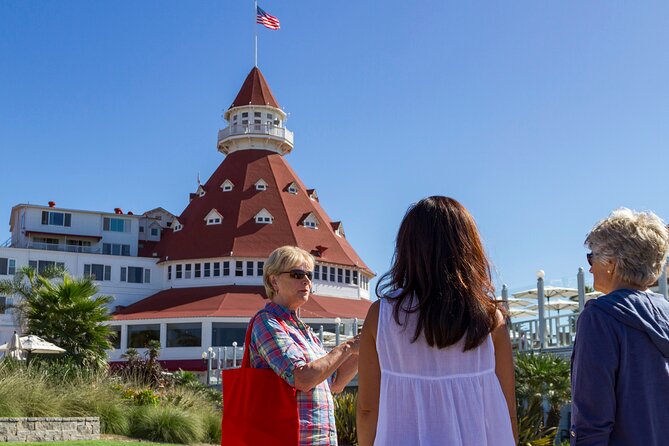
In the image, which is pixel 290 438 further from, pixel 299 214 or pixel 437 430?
pixel 299 214

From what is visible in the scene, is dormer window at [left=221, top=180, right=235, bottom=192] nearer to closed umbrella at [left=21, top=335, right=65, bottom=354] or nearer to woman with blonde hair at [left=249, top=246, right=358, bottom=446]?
closed umbrella at [left=21, top=335, right=65, bottom=354]

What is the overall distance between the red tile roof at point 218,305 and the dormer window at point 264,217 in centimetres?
551

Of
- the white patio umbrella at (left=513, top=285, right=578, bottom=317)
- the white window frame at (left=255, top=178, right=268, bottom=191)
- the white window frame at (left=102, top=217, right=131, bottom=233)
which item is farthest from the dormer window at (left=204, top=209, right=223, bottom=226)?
the white patio umbrella at (left=513, top=285, right=578, bottom=317)

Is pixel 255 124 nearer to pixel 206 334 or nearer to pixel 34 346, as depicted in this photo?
pixel 206 334

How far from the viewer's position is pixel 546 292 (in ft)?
85.6

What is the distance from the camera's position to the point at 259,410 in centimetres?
370

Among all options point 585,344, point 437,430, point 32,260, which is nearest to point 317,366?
point 437,430

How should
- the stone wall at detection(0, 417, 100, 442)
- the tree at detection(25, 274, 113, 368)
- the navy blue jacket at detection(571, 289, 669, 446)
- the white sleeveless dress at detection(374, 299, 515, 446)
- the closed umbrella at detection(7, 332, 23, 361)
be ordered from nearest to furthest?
the white sleeveless dress at detection(374, 299, 515, 446) → the navy blue jacket at detection(571, 289, 669, 446) → the stone wall at detection(0, 417, 100, 442) → the closed umbrella at detection(7, 332, 23, 361) → the tree at detection(25, 274, 113, 368)

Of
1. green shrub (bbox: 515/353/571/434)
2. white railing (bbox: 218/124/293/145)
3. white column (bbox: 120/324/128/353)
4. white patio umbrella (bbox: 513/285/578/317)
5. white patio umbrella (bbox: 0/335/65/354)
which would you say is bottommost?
green shrub (bbox: 515/353/571/434)

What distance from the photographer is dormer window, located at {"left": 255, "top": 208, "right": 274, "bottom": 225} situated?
56000 millimetres

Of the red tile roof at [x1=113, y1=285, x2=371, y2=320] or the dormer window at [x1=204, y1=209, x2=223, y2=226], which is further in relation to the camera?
the dormer window at [x1=204, y1=209, x2=223, y2=226]

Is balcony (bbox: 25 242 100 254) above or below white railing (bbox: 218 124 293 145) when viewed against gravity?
below

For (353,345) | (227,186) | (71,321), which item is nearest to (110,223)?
(227,186)

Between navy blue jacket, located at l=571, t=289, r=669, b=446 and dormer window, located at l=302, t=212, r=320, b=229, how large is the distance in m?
54.3
